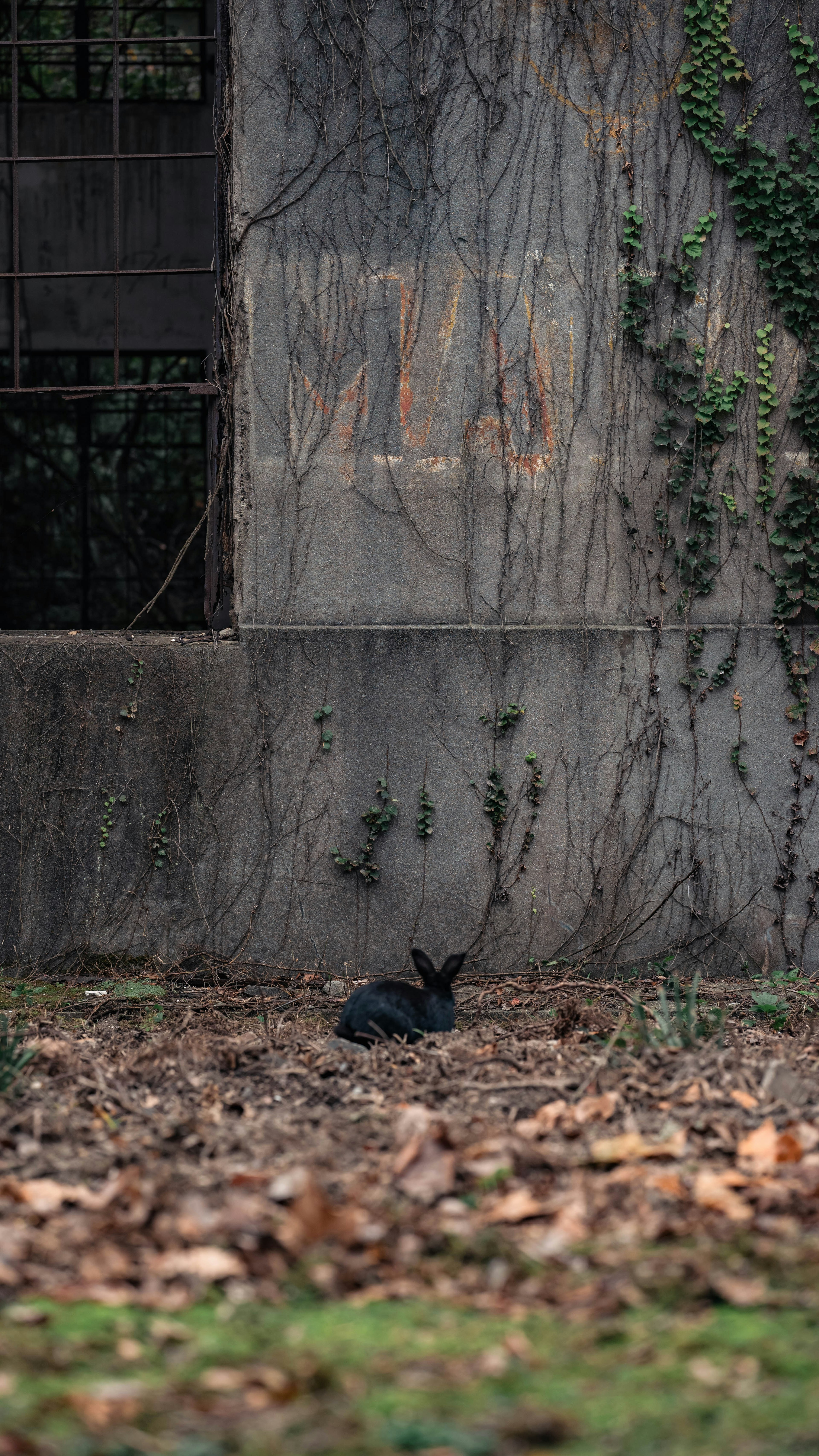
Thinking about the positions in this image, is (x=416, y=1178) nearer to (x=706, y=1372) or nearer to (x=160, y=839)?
(x=706, y=1372)

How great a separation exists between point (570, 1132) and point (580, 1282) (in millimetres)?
851

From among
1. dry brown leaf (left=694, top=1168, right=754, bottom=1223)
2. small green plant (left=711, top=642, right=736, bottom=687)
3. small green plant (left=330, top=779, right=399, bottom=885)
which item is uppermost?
small green plant (left=711, top=642, right=736, bottom=687)

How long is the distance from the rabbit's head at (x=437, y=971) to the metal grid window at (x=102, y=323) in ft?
22.3

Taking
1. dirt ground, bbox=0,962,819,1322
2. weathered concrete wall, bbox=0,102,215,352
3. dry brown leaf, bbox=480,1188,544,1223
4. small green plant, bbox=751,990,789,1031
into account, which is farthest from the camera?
weathered concrete wall, bbox=0,102,215,352

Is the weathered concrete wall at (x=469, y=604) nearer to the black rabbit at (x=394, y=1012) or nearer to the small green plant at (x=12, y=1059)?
the black rabbit at (x=394, y=1012)

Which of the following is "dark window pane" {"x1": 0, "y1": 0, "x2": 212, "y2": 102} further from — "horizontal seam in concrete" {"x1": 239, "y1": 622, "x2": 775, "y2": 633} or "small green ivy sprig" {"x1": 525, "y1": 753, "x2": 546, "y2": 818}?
"small green ivy sprig" {"x1": 525, "y1": 753, "x2": 546, "y2": 818}

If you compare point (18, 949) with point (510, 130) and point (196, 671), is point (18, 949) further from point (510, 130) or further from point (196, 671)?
point (510, 130)

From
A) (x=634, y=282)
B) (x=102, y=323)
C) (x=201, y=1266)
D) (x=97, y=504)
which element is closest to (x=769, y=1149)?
(x=201, y=1266)

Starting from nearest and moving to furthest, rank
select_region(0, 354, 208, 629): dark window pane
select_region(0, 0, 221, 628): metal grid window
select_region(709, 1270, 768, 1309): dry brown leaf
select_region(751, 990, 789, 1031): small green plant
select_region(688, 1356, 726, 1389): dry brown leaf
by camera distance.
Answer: select_region(688, 1356, 726, 1389): dry brown leaf < select_region(709, 1270, 768, 1309): dry brown leaf < select_region(751, 990, 789, 1031): small green plant < select_region(0, 0, 221, 628): metal grid window < select_region(0, 354, 208, 629): dark window pane

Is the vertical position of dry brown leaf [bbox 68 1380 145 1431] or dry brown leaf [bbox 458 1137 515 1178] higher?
dry brown leaf [bbox 68 1380 145 1431]

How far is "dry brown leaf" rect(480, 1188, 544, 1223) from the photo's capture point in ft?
8.52

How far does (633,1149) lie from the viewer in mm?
2977

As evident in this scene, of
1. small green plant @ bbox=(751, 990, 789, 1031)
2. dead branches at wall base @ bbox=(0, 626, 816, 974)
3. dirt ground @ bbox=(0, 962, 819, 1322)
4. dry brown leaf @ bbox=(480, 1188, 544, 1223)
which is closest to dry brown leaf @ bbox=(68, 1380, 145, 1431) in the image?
dirt ground @ bbox=(0, 962, 819, 1322)

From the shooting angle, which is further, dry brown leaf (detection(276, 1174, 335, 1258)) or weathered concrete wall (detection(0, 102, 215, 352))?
weathered concrete wall (detection(0, 102, 215, 352))
